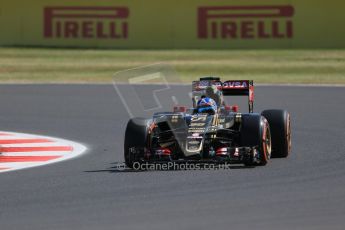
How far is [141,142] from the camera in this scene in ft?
39.7

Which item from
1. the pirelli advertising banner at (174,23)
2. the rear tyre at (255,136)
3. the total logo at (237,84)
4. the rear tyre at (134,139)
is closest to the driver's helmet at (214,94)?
the total logo at (237,84)

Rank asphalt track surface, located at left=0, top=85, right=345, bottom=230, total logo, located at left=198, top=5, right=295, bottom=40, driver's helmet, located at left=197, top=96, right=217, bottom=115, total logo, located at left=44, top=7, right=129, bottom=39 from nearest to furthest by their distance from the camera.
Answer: asphalt track surface, located at left=0, top=85, right=345, bottom=230
driver's helmet, located at left=197, top=96, right=217, bottom=115
total logo, located at left=198, top=5, right=295, bottom=40
total logo, located at left=44, top=7, right=129, bottom=39

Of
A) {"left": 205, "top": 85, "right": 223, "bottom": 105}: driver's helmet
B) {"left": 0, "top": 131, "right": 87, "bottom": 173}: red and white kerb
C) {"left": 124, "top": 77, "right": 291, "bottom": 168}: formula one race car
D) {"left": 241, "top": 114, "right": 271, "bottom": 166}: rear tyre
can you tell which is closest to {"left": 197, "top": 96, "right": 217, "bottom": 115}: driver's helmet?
{"left": 124, "top": 77, "right": 291, "bottom": 168}: formula one race car

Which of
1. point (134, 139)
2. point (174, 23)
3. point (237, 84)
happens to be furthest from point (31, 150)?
point (174, 23)

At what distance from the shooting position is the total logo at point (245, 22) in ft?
97.8

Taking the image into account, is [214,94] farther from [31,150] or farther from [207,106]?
[31,150]

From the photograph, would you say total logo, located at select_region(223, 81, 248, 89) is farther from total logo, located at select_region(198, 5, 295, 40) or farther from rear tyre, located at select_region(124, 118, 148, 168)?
total logo, located at select_region(198, 5, 295, 40)

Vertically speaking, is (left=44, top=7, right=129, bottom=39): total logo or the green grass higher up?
(left=44, top=7, right=129, bottom=39): total logo

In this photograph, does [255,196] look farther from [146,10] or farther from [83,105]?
[146,10]

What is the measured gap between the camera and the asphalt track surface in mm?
8398

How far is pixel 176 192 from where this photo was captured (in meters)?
10.0

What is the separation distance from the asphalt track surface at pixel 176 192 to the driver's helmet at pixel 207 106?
98cm

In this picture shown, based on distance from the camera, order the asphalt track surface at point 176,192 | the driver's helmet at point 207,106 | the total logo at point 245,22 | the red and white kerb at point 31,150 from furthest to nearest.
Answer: the total logo at point 245,22
the red and white kerb at point 31,150
the driver's helmet at point 207,106
the asphalt track surface at point 176,192

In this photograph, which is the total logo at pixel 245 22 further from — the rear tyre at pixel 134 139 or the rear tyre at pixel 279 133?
the rear tyre at pixel 134 139
